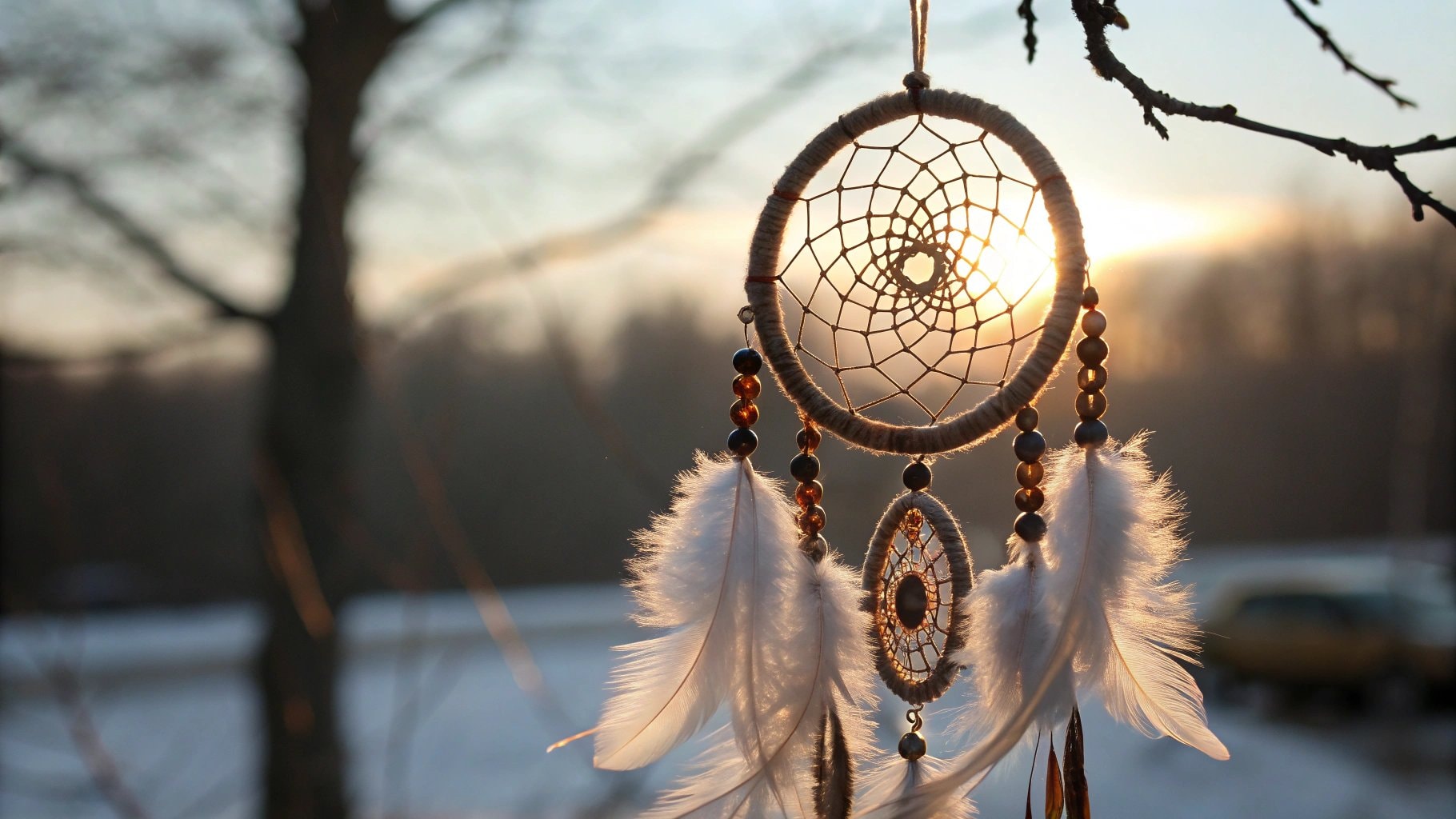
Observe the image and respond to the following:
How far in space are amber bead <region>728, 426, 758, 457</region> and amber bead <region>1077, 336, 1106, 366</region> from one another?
33 centimetres

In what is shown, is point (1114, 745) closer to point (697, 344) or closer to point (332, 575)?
point (697, 344)

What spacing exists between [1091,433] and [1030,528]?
0.11 meters

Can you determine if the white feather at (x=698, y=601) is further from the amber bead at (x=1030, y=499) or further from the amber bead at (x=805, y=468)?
the amber bead at (x=1030, y=499)

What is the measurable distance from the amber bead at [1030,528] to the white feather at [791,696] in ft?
0.57

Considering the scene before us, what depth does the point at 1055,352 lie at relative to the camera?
3.15 ft

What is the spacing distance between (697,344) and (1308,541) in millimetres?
7147

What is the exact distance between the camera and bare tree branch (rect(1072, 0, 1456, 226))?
0.79 meters

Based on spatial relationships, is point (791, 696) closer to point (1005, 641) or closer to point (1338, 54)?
point (1005, 641)

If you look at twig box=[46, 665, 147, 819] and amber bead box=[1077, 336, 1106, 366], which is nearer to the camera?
amber bead box=[1077, 336, 1106, 366]

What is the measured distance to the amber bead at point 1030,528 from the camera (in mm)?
998

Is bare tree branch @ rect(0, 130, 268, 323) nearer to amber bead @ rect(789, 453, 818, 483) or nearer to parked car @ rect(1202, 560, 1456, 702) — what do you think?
amber bead @ rect(789, 453, 818, 483)

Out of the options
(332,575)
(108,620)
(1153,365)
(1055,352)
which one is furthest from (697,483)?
(108,620)

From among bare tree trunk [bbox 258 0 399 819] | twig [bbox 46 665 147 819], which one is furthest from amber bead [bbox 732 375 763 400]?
bare tree trunk [bbox 258 0 399 819]

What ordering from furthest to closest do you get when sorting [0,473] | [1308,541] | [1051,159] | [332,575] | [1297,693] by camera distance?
[1308,541] → [1297,693] → [0,473] → [332,575] → [1051,159]
